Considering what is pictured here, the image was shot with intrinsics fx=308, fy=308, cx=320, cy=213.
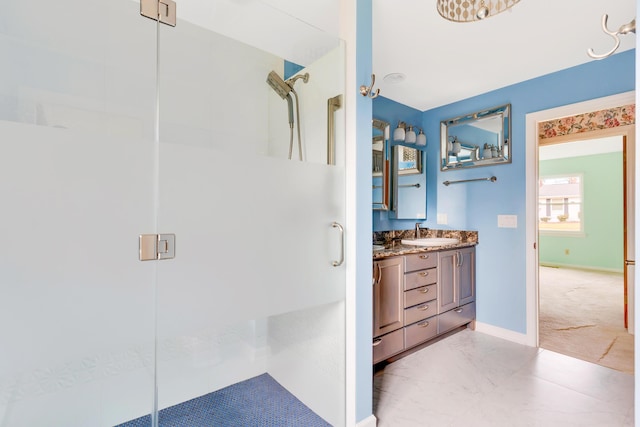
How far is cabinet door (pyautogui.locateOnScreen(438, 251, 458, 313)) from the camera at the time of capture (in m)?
2.64

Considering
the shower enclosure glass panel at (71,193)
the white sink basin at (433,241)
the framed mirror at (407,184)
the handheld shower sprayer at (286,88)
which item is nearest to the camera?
the shower enclosure glass panel at (71,193)

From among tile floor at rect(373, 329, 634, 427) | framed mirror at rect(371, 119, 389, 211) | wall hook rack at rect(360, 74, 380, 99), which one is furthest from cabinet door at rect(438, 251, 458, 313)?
wall hook rack at rect(360, 74, 380, 99)

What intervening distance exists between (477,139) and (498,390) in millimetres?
2210

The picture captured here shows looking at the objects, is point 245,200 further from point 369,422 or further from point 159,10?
point 369,422

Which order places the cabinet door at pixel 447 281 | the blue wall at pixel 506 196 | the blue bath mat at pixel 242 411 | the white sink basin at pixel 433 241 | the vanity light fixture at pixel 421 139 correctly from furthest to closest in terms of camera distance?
the vanity light fixture at pixel 421 139 → the white sink basin at pixel 433 241 → the cabinet door at pixel 447 281 → the blue wall at pixel 506 196 → the blue bath mat at pixel 242 411

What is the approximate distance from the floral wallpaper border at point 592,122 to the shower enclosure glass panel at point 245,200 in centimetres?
261

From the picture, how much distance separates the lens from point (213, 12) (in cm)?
140

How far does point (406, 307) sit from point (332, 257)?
1.08m

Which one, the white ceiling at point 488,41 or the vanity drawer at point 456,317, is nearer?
the white ceiling at point 488,41

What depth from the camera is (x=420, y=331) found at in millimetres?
2463

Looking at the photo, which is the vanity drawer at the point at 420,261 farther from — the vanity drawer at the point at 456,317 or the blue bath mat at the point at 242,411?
the blue bath mat at the point at 242,411

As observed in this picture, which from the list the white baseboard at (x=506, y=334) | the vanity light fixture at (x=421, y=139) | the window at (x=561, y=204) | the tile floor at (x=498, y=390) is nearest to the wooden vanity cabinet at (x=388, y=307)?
the tile floor at (x=498, y=390)

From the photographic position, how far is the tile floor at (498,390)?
1.71 meters

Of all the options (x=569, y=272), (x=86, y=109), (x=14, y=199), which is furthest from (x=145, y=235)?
(x=569, y=272)
